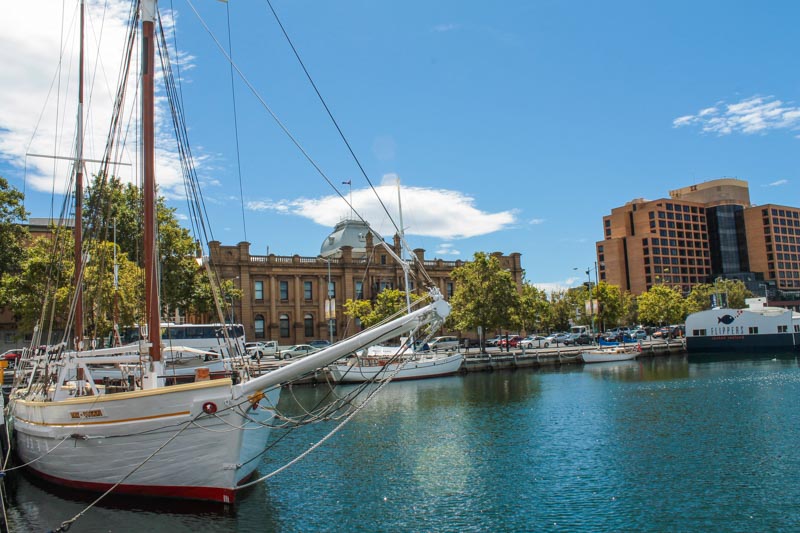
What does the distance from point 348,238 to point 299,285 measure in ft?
49.2

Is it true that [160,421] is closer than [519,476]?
Yes

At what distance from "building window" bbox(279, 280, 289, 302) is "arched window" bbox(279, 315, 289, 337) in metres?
2.34

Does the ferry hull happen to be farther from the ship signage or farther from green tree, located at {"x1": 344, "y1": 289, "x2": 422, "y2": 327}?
the ship signage

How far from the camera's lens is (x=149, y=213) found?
60.1 feet

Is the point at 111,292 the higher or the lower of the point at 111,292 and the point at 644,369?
the higher

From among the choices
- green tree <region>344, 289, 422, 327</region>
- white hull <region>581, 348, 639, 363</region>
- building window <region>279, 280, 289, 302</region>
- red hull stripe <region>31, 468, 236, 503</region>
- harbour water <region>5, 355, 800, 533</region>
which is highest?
building window <region>279, 280, 289, 302</region>

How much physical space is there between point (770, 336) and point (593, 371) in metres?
31.9

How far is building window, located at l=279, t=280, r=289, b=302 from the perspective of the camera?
81.4 meters

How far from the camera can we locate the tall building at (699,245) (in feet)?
481

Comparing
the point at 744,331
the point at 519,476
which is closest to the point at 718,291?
the point at 744,331

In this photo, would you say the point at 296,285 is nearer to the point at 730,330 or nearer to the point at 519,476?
the point at 730,330

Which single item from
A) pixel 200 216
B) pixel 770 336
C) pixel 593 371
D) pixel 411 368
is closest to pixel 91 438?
pixel 200 216

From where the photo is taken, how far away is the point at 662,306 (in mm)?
98438

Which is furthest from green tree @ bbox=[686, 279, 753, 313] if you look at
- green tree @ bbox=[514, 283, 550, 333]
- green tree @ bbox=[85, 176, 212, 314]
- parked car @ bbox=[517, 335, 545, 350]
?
green tree @ bbox=[85, 176, 212, 314]
